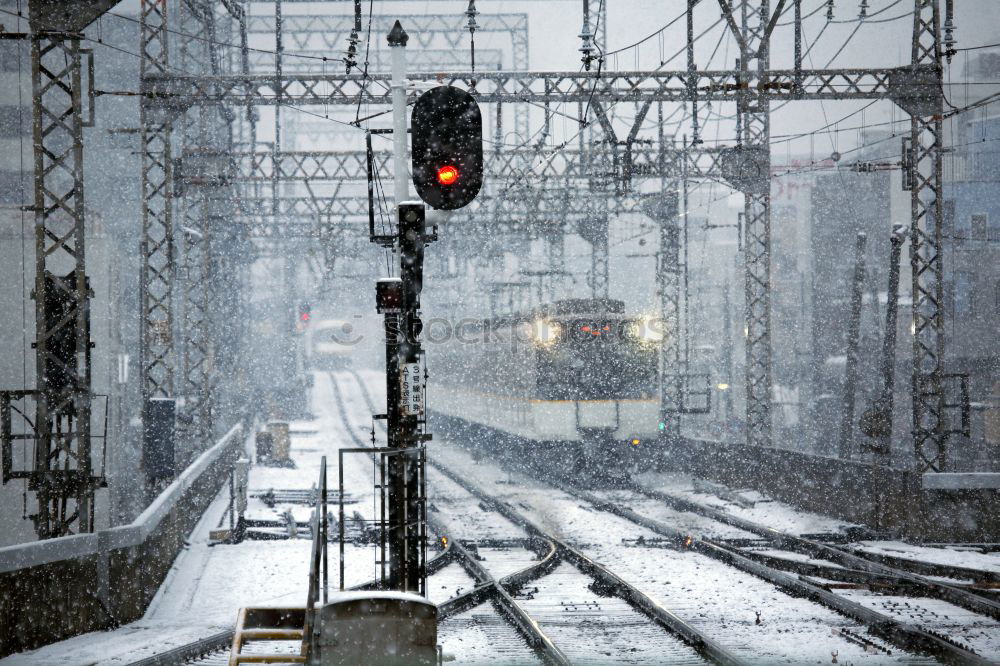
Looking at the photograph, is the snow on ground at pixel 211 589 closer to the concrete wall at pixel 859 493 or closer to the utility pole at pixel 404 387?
the utility pole at pixel 404 387

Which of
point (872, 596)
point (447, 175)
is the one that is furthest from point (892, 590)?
point (447, 175)

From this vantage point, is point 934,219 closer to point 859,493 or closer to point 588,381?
point 859,493

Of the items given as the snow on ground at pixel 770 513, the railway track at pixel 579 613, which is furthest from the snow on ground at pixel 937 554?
the railway track at pixel 579 613

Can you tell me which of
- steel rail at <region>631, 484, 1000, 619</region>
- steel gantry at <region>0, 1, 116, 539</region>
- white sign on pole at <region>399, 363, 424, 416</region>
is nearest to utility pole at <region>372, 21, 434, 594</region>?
white sign on pole at <region>399, 363, 424, 416</region>

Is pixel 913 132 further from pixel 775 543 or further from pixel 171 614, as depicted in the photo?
pixel 171 614

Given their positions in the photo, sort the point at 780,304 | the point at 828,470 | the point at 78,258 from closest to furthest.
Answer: the point at 78,258 → the point at 828,470 → the point at 780,304

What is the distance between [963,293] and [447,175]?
1267 inches

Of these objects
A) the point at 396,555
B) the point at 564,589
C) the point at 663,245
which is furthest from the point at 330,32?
the point at 396,555

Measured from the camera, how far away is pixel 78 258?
38.2 feet

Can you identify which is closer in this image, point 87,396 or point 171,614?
point 171,614

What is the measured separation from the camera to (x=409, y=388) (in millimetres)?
7746

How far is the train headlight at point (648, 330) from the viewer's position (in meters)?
22.9

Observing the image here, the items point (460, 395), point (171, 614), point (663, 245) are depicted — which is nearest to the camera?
point (171, 614)

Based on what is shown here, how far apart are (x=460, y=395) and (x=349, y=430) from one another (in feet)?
28.6
